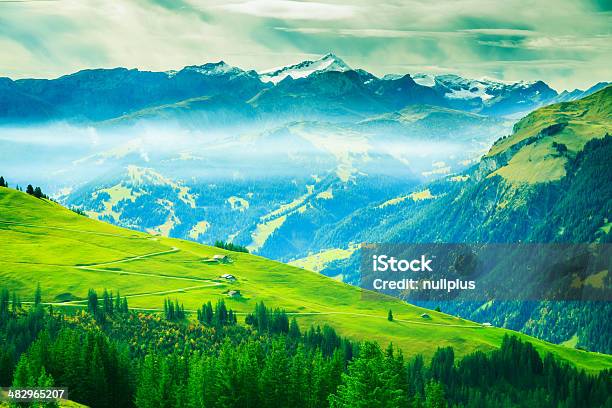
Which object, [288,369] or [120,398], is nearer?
[288,369]

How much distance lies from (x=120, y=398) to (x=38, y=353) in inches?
621

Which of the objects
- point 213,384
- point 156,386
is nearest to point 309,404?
point 213,384

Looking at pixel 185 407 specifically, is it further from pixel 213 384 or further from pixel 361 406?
pixel 361 406

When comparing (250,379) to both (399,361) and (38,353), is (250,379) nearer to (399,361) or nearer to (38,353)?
(399,361)

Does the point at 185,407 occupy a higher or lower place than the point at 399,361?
lower

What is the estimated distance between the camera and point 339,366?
437 ft

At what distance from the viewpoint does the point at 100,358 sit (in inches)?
5404

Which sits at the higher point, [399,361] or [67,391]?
[399,361]

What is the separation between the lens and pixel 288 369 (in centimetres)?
12738

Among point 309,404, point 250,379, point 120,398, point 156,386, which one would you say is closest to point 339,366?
point 309,404

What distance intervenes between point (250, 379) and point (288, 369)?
7.68 m

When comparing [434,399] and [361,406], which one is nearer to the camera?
[361,406]

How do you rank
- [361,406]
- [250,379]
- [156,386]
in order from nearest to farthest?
[361,406] < [250,379] < [156,386]

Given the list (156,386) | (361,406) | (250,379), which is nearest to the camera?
(361,406)
